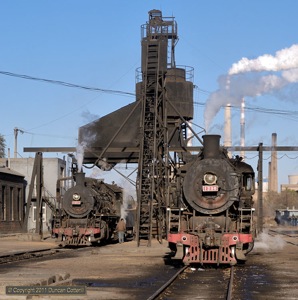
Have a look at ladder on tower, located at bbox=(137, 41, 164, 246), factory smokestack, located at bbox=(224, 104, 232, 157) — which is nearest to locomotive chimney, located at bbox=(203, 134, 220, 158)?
ladder on tower, located at bbox=(137, 41, 164, 246)

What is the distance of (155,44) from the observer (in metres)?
36.4

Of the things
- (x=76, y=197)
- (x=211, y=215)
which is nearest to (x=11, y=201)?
(x=76, y=197)

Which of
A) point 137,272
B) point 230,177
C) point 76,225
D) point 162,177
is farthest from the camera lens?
point 162,177

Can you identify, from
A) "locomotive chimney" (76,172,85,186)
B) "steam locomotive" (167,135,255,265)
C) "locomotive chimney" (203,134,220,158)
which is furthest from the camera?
"locomotive chimney" (76,172,85,186)

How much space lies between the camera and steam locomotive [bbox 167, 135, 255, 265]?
19.8 m

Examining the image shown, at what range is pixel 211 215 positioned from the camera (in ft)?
66.3

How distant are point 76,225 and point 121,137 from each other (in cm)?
876

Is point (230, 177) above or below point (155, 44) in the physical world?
below

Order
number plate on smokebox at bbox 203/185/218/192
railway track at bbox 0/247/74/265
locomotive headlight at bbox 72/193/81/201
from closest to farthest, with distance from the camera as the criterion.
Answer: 1. number plate on smokebox at bbox 203/185/218/192
2. railway track at bbox 0/247/74/265
3. locomotive headlight at bbox 72/193/81/201

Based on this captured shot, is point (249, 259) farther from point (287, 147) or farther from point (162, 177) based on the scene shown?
point (287, 147)

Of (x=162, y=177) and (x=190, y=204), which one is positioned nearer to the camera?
(x=190, y=204)

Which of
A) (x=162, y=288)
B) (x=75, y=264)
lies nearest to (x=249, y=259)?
(x=75, y=264)

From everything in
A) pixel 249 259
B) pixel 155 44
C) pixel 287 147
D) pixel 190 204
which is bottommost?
pixel 249 259

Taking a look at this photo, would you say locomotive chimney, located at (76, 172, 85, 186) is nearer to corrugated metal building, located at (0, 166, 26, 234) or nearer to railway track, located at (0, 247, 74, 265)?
railway track, located at (0, 247, 74, 265)
